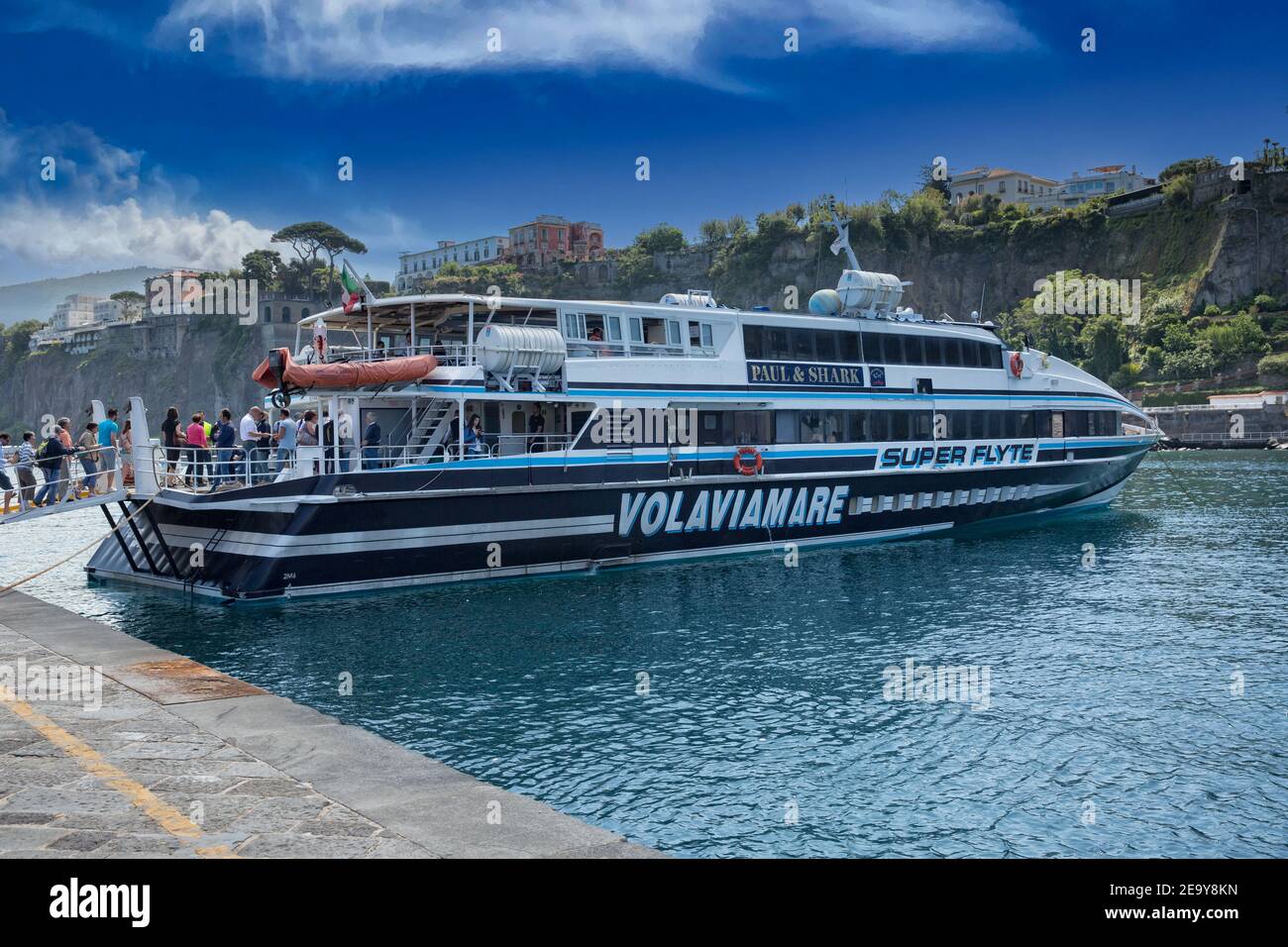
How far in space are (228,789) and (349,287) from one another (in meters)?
17.4

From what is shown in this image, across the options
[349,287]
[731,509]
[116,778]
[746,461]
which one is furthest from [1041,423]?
[116,778]

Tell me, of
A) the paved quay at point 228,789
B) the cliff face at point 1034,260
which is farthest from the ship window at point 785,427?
the cliff face at point 1034,260

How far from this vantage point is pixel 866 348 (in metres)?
29.7

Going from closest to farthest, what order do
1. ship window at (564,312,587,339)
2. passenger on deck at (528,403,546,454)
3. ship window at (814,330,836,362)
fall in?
passenger on deck at (528,403,546,454), ship window at (564,312,587,339), ship window at (814,330,836,362)

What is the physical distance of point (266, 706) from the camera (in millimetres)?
10148

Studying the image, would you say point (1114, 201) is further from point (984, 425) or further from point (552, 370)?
point (552, 370)

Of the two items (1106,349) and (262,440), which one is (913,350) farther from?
(1106,349)

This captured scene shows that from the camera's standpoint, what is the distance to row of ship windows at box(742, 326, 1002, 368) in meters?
27.6

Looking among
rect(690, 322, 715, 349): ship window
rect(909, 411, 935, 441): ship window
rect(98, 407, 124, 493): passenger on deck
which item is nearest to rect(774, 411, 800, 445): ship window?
rect(690, 322, 715, 349): ship window

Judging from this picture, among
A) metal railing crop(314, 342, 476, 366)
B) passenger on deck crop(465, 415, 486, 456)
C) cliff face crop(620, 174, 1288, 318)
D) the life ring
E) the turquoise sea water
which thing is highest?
cliff face crop(620, 174, 1288, 318)

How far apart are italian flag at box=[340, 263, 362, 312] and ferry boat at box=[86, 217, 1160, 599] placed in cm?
14

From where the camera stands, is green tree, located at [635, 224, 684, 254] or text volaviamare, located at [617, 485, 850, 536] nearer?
text volaviamare, located at [617, 485, 850, 536]

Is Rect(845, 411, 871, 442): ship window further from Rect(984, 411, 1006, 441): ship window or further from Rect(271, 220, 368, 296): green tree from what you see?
Rect(271, 220, 368, 296): green tree
